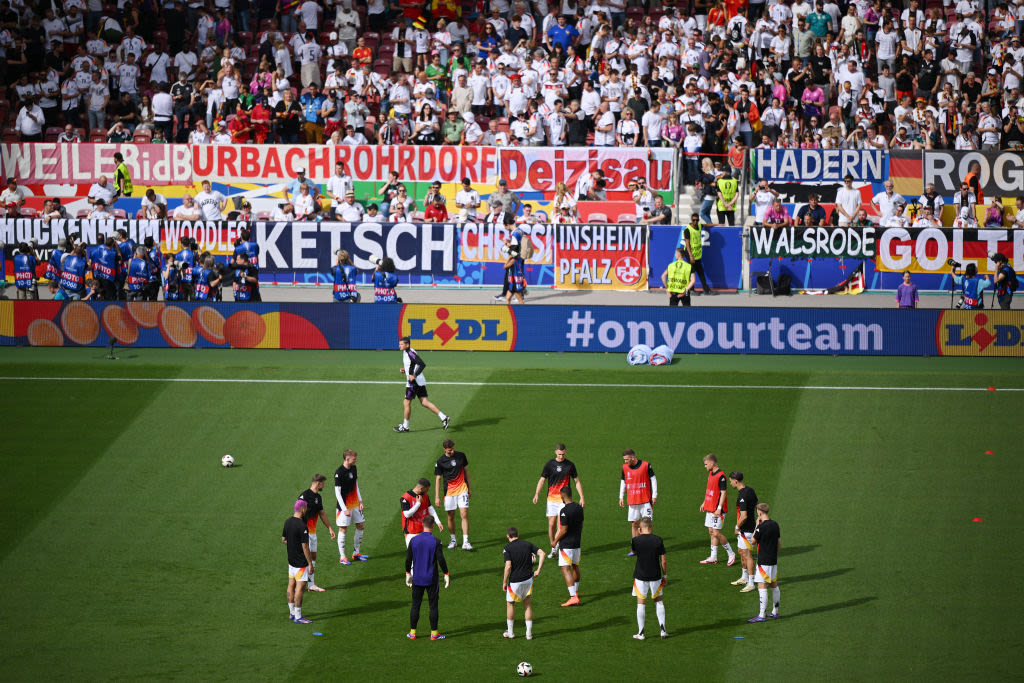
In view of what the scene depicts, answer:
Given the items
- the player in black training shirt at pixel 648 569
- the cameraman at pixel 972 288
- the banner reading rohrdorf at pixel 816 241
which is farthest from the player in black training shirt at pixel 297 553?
the banner reading rohrdorf at pixel 816 241


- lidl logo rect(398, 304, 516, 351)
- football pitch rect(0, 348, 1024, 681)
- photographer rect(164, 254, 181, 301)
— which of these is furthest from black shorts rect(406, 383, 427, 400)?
photographer rect(164, 254, 181, 301)

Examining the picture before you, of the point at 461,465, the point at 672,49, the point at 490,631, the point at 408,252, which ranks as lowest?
the point at 490,631

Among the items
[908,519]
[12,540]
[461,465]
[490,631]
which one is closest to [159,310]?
[12,540]

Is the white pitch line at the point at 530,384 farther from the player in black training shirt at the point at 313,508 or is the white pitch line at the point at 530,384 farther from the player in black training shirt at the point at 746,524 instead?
the player in black training shirt at the point at 313,508

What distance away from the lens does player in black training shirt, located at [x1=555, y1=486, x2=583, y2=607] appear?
1836 cm

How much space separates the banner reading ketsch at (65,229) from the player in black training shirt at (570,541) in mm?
22112

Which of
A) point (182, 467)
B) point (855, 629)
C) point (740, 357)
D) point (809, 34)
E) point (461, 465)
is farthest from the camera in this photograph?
point (809, 34)

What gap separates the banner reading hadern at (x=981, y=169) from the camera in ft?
121

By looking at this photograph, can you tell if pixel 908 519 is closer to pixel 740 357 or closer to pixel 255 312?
pixel 740 357

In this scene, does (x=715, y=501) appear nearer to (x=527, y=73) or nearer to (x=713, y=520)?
(x=713, y=520)

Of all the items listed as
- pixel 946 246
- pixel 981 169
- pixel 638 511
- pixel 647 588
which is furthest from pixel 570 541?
A: pixel 981 169

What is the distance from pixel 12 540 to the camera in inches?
819

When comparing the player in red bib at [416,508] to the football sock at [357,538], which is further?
the football sock at [357,538]

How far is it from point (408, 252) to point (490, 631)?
776 inches
